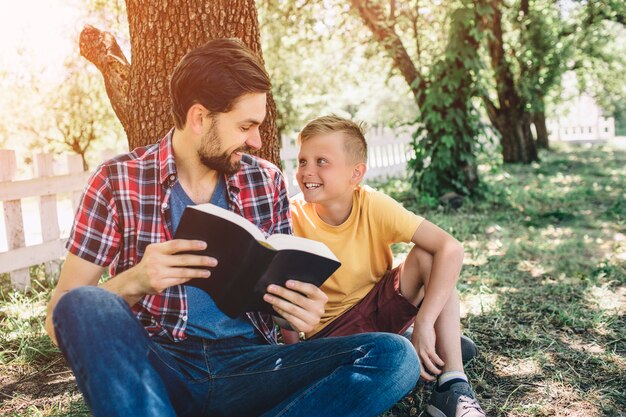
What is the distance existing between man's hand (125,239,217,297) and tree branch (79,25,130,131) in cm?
163

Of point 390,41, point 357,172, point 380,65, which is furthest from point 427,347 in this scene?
point 380,65

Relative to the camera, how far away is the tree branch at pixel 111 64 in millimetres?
3102

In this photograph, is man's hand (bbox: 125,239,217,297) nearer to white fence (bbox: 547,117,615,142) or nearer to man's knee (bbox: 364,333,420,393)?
man's knee (bbox: 364,333,420,393)

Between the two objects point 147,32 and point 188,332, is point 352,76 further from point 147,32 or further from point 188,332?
point 188,332

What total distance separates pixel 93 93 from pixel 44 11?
2421 mm

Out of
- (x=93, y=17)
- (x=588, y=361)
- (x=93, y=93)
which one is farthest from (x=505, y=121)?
(x=588, y=361)

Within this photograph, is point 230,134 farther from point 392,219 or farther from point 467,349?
point 467,349

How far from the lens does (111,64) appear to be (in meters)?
3.14

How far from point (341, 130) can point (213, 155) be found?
831mm

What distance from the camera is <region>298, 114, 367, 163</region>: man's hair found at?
271cm

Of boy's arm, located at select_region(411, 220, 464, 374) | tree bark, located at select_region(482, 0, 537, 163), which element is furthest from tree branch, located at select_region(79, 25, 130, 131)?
tree bark, located at select_region(482, 0, 537, 163)

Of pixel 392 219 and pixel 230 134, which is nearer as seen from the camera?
pixel 230 134

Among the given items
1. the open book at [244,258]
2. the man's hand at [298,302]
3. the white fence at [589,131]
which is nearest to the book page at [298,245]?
the open book at [244,258]

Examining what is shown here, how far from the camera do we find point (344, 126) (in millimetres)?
2732
